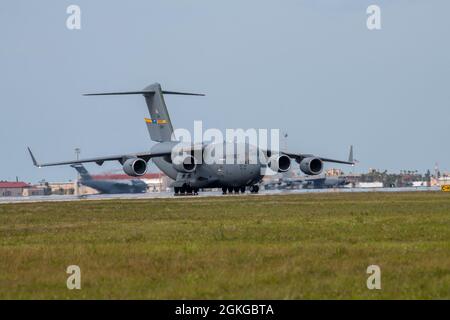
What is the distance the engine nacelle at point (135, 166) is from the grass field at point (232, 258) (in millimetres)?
36958

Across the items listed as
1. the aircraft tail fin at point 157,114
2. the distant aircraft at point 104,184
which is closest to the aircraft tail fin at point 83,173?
the distant aircraft at point 104,184

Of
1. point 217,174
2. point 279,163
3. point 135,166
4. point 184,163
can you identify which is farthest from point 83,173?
point 279,163

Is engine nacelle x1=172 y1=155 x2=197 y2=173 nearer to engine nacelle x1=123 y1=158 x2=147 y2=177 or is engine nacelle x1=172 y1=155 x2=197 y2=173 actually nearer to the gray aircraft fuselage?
the gray aircraft fuselage

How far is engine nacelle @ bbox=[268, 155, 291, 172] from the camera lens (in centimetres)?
Answer: 7056

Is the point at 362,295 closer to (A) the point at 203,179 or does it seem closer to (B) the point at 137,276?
(B) the point at 137,276

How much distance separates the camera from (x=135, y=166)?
224ft

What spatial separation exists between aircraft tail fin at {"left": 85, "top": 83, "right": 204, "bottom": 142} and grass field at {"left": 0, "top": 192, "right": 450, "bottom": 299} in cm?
4465

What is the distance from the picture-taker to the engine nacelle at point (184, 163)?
6962 centimetres

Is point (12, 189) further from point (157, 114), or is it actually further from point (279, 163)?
point (279, 163)

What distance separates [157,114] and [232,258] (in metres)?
57.5

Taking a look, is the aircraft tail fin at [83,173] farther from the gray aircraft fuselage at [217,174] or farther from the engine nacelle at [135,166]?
the engine nacelle at [135,166]

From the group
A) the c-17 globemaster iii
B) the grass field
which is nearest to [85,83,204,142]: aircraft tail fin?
the c-17 globemaster iii
